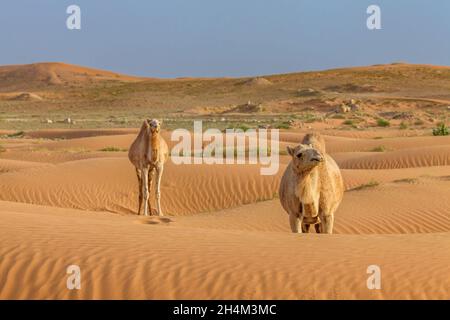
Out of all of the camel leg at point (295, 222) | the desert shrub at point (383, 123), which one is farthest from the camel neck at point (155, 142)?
the desert shrub at point (383, 123)

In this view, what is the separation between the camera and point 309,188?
731 cm

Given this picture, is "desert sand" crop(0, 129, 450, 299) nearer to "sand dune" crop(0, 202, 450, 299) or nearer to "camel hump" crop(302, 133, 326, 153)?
"sand dune" crop(0, 202, 450, 299)

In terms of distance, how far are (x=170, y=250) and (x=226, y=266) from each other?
2.56 ft

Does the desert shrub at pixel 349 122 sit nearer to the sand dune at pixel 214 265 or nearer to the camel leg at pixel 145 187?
the camel leg at pixel 145 187

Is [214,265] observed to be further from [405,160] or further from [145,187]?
[405,160]

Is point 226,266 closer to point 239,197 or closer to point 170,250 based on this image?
point 170,250

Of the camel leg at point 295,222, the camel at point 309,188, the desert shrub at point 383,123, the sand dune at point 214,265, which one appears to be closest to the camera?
the sand dune at point 214,265

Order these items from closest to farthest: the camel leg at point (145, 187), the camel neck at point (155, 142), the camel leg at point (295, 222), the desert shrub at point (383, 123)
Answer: the camel leg at point (295, 222), the camel neck at point (155, 142), the camel leg at point (145, 187), the desert shrub at point (383, 123)

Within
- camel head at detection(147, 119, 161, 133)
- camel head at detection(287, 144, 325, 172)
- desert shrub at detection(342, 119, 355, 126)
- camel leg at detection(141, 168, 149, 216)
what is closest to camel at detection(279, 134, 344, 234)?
camel head at detection(287, 144, 325, 172)

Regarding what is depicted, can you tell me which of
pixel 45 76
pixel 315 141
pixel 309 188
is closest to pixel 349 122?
pixel 315 141

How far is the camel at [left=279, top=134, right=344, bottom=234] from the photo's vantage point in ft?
23.7

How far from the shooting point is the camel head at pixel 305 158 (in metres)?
7.01

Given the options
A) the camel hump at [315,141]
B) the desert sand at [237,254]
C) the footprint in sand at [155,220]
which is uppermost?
the camel hump at [315,141]
